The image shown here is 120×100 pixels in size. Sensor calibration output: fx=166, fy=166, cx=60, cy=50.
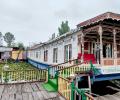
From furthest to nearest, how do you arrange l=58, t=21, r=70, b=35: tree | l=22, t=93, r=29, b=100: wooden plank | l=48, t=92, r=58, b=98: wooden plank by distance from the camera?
1. l=58, t=21, r=70, b=35: tree
2. l=48, t=92, r=58, b=98: wooden plank
3. l=22, t=93, r=29, b=100: wooden plank

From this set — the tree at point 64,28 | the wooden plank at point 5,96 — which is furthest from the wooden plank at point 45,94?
the tree at point 64,28

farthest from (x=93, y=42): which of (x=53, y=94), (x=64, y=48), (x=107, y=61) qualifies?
(x=53, y=94)

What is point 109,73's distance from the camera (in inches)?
492

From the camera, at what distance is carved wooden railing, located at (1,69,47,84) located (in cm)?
1276

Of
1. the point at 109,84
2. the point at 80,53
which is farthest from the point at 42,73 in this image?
the point at 109,84

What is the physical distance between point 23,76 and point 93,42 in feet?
25.7

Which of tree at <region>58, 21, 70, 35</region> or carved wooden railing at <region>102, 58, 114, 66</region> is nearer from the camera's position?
carved wooden railing at <region>102, 58, 114, 66</region>

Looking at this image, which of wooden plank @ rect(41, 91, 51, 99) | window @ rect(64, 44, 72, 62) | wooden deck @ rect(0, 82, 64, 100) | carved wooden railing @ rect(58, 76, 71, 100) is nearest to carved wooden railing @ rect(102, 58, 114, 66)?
carved wooden railing @ rect(58, 76, 71, 100)

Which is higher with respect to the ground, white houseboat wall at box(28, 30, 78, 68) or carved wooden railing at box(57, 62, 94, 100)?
white houseboat wall at box(28, 30, 78, 68)

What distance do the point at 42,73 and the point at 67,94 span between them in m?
5.17

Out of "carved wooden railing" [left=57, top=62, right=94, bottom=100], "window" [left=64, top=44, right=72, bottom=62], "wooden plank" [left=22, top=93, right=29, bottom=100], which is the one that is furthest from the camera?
"window" [left=64, top=44, right=72, bottom=62]

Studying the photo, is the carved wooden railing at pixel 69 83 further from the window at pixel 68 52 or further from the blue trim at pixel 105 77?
the window at pixel 68 52

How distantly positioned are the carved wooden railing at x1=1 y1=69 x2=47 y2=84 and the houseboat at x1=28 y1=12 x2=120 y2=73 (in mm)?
3687

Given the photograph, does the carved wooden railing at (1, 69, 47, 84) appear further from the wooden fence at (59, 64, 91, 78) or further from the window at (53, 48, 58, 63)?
the window at (53, 48, 58, 63)
